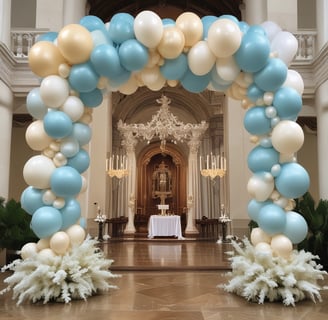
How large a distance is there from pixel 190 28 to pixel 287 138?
1.72m

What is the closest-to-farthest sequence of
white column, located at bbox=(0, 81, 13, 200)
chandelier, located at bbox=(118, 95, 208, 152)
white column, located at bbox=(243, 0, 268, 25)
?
white column, located at bbox=(0, 81, 13, 200)
white column, located at bbox=(243, 0, 268, 25)
chandelier, located at bbox=(118, 95, 208, 152)

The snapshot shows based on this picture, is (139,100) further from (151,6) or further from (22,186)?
(22,186)

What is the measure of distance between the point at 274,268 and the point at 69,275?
223 centimetres

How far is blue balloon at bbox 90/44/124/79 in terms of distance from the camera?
4328mm

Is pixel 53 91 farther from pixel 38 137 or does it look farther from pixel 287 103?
pixel 287 103

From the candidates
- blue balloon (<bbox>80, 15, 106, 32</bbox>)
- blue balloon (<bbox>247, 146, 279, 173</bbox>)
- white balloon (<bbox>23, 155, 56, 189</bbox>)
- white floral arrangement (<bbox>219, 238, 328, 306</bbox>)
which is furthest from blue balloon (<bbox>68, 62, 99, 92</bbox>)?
white floral arrangement (<bbox>219, 238, 328, 306</bbox>)

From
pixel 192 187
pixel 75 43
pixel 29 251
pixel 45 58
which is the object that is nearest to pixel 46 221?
pixel 29 251

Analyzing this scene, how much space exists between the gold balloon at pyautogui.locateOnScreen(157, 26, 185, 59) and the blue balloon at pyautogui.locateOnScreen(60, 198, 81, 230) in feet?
6.79

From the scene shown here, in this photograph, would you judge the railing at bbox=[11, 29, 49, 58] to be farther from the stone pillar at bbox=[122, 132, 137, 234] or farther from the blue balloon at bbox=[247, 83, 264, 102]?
the stone pillar at bbox=[122, 132, 137, 234]

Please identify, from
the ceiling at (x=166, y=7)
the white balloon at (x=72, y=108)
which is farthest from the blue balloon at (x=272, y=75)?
the ceiling at (x=166, y=7)

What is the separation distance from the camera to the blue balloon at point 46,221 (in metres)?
4.21

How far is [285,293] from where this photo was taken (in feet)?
13.4

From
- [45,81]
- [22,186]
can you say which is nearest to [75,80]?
[45,81]

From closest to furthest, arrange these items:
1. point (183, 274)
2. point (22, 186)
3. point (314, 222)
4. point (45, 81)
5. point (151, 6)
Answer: point (45, 81) < point (183, 274) < point (314, 222) < point (22, 186) < point (151, 6)
